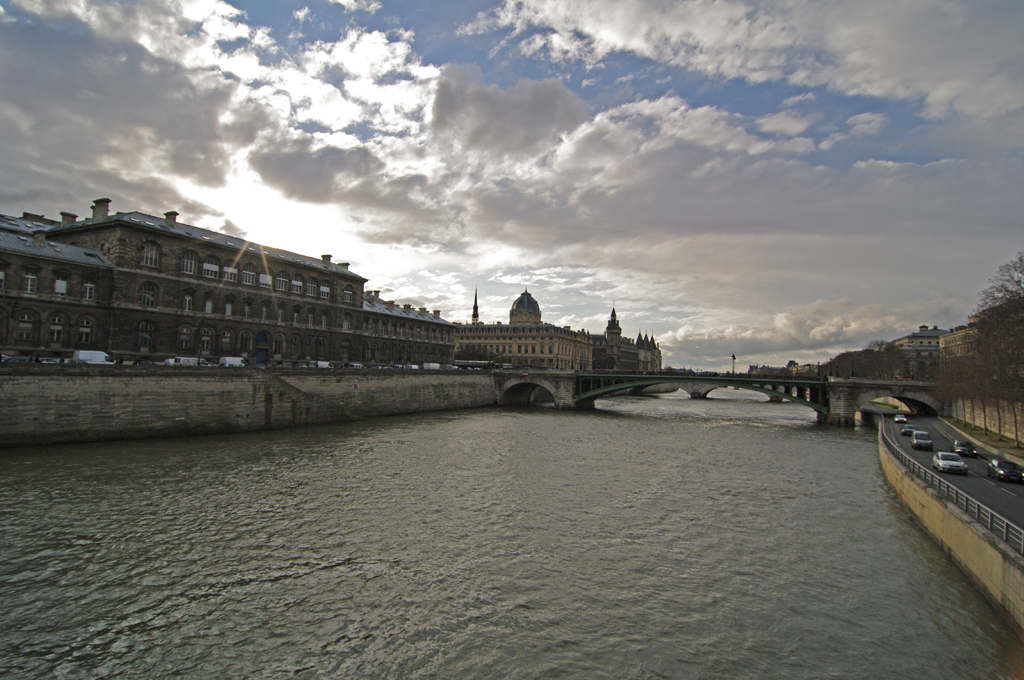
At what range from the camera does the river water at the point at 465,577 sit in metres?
11.1

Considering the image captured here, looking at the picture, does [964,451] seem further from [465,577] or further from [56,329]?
[56,329]

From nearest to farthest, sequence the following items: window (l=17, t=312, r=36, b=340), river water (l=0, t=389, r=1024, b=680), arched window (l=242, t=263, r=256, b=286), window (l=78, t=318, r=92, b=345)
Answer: river water (l=0, t=389, r=1024, b=680) → window (l=17, t=312, r=36, b=340) → window (l=78, t=318, r=92, b=345) → arched window (l=242, t=263, r=256, b=286)

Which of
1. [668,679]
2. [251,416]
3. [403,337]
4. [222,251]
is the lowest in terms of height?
[668,679]

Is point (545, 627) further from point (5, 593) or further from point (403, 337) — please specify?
point (403, 337)

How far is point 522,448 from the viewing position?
37500 mm

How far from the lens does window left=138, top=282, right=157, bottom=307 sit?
46.3 meters

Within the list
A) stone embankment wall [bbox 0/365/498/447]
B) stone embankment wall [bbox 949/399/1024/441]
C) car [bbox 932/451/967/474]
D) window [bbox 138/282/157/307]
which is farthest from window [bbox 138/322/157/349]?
stone embankment wall [bbox 949/399/1024/441]

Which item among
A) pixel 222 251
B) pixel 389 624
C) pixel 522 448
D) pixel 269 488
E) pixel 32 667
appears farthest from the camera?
pixel 222 251

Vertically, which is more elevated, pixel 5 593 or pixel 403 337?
pixel 403 337

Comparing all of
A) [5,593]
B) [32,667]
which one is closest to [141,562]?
[5,593]

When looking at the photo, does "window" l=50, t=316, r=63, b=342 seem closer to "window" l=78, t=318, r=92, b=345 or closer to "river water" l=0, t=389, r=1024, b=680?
"window" l=78, t=318, r=92, b=345

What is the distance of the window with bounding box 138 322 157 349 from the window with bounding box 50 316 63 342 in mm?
5462

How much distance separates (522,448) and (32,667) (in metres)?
29.0

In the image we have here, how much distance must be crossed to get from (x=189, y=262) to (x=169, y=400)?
1993cm
